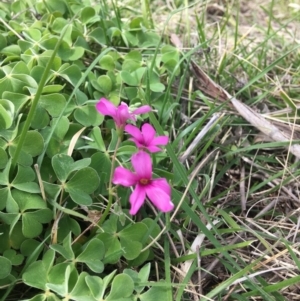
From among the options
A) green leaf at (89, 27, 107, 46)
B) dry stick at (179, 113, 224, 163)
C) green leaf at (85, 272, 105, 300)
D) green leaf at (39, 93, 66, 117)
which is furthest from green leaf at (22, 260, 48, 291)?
green leaf at (89, 27, 107, 46)

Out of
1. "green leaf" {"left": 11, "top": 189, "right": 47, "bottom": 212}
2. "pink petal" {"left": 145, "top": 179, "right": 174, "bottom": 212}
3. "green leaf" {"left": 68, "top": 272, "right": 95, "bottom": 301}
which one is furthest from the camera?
"green leaf" {"left": 11, "top": 189, "right": 47, "bottom": 212}

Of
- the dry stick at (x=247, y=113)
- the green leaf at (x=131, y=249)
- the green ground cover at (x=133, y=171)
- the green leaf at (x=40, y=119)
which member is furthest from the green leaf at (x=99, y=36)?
the green leaf at (x=131, y=249)

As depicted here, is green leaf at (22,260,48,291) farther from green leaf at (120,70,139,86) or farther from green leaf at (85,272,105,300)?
green leaf at (120,70,139,86)

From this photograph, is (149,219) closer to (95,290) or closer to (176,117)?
(95,290)

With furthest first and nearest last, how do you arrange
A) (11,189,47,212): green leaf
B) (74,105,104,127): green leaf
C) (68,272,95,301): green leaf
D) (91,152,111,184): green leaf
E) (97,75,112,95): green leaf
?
1. (97,75,112,95): green leaf
2. (74,105,104,127): green leaf
3. (91,152,111,184): green leaf
4. (11,189,47,212): green leaf
5. (68,272,95,301): green leaf

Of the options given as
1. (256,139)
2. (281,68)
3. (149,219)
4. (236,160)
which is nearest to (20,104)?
(149,219)

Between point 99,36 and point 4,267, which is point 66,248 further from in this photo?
point 99,36

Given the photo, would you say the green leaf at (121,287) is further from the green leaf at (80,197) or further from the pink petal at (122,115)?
the pink petal at (122,115)
